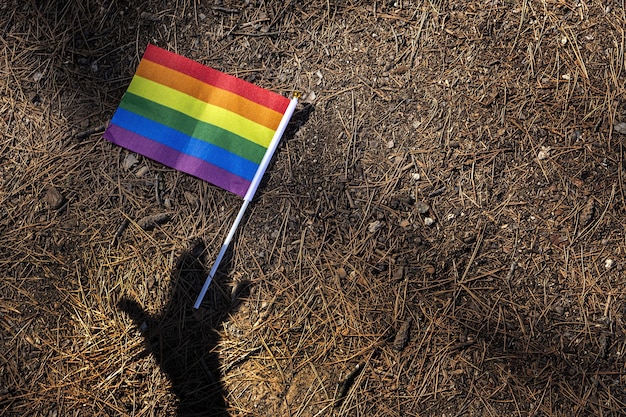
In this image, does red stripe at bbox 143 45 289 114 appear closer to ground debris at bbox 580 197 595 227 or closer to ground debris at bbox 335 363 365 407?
Answer: ground debris at bbox 335 363 365 407

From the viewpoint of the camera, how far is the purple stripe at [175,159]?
195 cm

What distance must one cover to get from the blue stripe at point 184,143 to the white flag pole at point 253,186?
4cm

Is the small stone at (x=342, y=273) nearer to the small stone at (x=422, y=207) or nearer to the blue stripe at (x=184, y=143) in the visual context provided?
the small stone at (x=422, y=207)

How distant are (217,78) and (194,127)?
23cm

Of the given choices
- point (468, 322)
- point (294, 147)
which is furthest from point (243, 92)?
point (468, 322)

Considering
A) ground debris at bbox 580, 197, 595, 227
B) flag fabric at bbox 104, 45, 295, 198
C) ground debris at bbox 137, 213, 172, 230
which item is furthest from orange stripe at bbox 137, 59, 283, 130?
ground debris at bbox 580, 197, 595, 227

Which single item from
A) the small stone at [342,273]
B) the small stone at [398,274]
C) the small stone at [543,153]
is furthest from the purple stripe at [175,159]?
the small stone at [543,153]

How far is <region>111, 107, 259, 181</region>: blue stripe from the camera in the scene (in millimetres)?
1952

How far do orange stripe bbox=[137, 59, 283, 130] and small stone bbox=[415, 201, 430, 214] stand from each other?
2.18 feet

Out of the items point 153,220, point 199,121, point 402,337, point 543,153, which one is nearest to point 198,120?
point 199,121

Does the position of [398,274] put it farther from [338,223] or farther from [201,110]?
[201,110]

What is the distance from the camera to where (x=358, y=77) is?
1.98 meters

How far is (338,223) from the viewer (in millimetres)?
1913

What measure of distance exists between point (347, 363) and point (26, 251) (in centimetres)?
136
